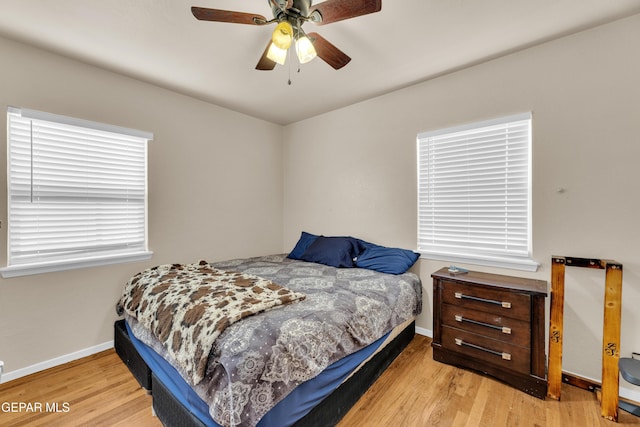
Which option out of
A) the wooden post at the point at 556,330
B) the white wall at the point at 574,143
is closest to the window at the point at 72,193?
the white wall at the point at 574,143

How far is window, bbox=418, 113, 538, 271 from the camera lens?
2266mm

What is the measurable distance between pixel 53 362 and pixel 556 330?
3.82 meters

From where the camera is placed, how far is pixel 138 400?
5.98 feet

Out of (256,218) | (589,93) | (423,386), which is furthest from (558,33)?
(256,218)

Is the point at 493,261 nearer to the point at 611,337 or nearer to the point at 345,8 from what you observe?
the point at 611,337

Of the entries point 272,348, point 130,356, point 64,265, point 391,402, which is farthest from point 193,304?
point 64,265

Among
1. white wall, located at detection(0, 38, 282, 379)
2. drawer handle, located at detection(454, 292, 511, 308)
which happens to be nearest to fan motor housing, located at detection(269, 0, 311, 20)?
white wall, located at detection(0, 38, 282, 379)

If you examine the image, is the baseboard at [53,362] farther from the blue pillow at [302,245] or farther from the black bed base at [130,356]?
the blue pillow at [302,245]

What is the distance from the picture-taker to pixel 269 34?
2006 mm

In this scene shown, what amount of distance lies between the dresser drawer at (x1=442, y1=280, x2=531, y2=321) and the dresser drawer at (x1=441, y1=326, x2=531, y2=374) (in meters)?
0.22

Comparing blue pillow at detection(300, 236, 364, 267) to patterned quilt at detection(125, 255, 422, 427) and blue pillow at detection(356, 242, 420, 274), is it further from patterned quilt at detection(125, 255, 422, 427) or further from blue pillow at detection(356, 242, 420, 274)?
patterned quilt at detection(125, 255, 422, 427)

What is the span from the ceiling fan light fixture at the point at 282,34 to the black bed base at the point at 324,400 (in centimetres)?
198

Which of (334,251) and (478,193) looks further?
(334,251)

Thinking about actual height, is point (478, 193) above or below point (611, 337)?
above
